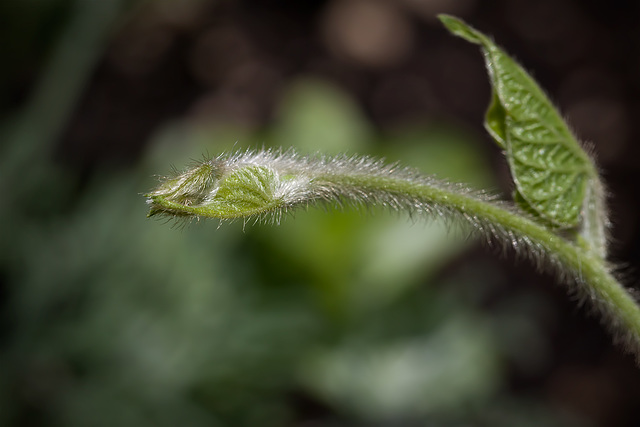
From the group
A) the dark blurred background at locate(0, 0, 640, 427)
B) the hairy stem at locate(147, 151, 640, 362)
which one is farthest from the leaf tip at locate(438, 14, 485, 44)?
the dark blurred background at locate(0, 0, 640, 427)

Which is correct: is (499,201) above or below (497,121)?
below

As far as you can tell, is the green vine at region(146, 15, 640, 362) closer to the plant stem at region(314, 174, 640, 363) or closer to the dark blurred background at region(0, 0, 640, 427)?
the plant stem at region(314, 174, 640, 363)

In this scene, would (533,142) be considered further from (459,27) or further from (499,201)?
(459,27)

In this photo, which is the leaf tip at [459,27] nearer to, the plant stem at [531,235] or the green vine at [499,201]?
the green vine at [499,201]

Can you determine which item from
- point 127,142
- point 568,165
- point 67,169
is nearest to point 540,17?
point 127,142

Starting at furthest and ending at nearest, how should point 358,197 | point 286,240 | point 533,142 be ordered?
1. point 286,240
2. point 533,142
3. point 358,197

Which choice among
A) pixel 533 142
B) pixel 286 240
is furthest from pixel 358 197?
pixel 286 240
